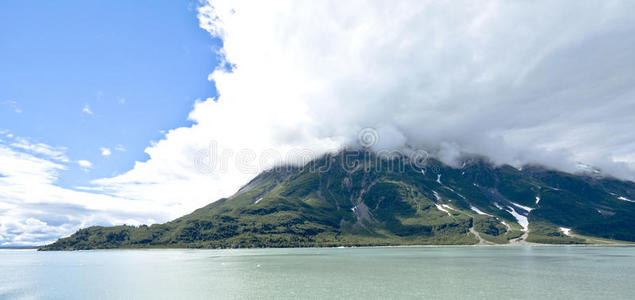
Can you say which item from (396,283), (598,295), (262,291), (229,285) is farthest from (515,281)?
(229,285)

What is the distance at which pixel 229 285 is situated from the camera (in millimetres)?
96000

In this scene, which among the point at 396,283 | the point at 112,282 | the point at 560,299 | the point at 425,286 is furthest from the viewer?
the point at 112,282

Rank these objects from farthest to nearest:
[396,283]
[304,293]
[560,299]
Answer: [396,283] < [304,293] < [560,299]

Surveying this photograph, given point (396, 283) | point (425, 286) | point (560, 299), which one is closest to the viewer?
point (560, 299)

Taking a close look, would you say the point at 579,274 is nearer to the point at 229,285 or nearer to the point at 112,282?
the point at 229,285

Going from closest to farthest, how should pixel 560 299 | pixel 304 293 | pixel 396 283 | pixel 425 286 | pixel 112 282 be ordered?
1. pixel 560 299
2. pixel 304 293
3. pixel 425 286
4. pixel 396 283
5. pixel 112 282

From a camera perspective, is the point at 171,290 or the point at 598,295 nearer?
the point at 598,295

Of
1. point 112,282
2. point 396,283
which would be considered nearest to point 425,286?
point 396,283

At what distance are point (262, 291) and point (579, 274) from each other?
102220 mm

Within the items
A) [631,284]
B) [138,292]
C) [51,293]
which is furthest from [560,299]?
[51,293]

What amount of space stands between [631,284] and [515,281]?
27.5 m

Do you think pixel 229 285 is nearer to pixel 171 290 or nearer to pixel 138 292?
pixel 171 290

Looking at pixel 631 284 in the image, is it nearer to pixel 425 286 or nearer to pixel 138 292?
pixel 425 286

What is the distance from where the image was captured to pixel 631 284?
3465 inches
